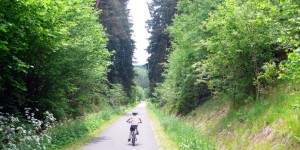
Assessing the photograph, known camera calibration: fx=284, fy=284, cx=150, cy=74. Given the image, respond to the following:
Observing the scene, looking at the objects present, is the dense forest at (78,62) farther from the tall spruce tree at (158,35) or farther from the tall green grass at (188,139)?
the tall spruce tree at (158,35)

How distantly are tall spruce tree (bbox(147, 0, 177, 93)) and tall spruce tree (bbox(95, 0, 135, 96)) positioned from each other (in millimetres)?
3677

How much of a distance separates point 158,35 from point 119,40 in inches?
232

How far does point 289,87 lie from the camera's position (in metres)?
10.6

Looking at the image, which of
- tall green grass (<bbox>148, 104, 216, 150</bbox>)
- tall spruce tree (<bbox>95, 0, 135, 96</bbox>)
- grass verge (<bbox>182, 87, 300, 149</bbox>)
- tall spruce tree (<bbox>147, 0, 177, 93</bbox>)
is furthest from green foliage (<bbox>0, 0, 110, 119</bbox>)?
tall spruce tree (<bbox>147, 0, 177, 93</bbox>)

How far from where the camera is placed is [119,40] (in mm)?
41438

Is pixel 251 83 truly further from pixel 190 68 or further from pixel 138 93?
pixel 138 93

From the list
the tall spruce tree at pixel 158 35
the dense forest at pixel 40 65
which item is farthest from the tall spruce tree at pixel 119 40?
the dense forest at pixel 40 65

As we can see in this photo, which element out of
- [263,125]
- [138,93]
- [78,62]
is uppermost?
[78,62]

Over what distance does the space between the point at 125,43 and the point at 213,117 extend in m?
31.8

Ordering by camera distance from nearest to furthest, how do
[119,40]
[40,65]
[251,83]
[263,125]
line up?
[263,125], [40,65], [251,83], [119,40]

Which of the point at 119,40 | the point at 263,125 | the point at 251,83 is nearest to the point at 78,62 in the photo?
the point at 251,83

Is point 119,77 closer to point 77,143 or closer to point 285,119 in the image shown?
point 77,143

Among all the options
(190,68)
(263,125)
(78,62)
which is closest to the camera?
(263,125)

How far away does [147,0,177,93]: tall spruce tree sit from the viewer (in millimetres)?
40062
